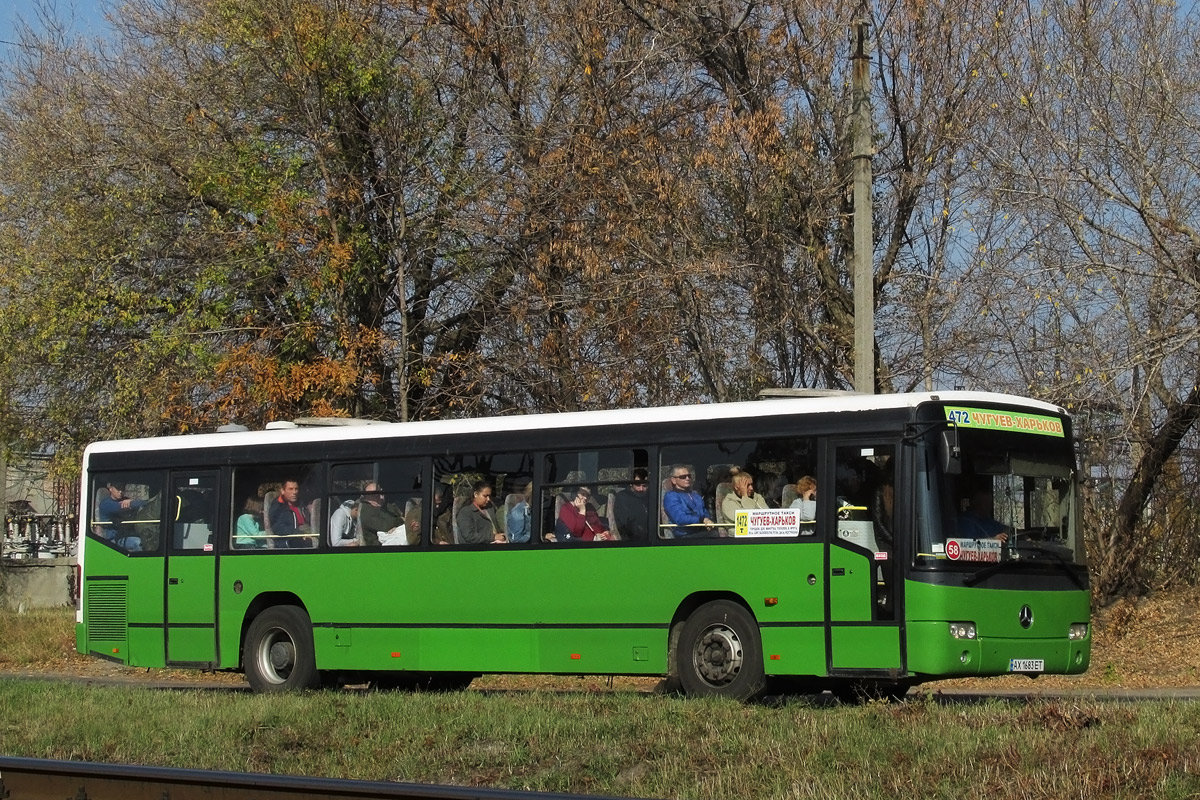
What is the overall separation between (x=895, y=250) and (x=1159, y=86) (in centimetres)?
441

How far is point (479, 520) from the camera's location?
15547 mm

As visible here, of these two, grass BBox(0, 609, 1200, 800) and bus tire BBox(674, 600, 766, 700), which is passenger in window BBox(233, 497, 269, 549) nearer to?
grass BBox(0, 609, 1200, 800)

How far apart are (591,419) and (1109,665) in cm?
887

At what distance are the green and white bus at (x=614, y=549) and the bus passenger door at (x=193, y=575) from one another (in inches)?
1.0

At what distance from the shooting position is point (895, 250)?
21.8 m

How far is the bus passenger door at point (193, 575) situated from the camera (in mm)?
17250

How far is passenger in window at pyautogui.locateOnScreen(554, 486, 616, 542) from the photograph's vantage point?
582 inches

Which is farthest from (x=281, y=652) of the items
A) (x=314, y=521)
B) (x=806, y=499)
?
(x=806, y=499)

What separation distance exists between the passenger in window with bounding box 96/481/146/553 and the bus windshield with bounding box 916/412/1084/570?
9280 mm

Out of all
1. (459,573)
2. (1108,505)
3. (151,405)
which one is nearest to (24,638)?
(151,405)

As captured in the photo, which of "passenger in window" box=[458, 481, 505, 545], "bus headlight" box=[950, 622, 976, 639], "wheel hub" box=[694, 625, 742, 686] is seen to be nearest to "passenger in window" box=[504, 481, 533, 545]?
"passenger in window" box=[458, 481, 505, 545]

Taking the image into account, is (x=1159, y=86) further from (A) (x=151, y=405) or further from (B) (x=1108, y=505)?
(A) (x=151, y=405)

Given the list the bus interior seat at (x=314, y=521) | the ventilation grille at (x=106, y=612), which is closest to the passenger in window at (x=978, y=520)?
the bus interior seat at (x=314, y=521)

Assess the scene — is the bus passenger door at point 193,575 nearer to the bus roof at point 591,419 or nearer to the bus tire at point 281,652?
the bus tire at point 281,652
